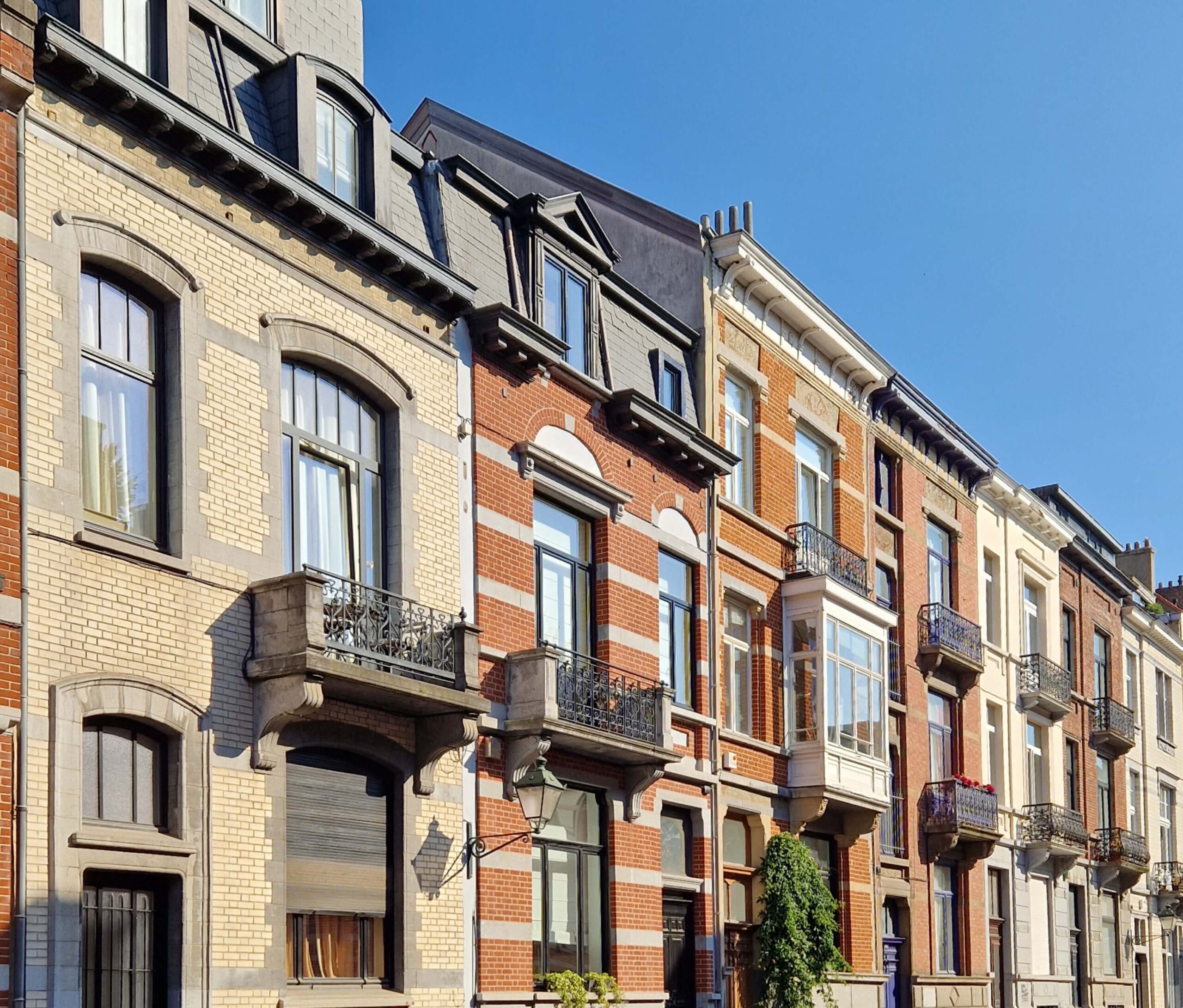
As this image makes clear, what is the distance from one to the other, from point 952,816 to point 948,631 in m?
3.42

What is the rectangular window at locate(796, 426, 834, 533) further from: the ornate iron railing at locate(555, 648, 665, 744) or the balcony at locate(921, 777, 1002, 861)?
the ornate iron railing at locate(555, 648, 665, 744)

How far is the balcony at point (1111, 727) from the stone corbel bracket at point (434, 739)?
26079 mm

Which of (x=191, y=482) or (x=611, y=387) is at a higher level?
(x=611, y=387)

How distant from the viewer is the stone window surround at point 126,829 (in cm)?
1275

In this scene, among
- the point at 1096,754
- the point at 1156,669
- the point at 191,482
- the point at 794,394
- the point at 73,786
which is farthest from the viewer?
the point at 1156,669

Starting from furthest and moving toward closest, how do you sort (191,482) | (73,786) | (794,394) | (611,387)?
(794,394) < (611,387) < (191,482) < (73,786)

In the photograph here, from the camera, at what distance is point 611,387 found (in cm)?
2183

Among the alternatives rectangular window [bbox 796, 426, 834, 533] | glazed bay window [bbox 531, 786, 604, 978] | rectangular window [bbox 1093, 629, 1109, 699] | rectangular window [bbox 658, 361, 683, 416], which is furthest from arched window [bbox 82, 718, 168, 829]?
rectangular window [bbox 1093, 629, 1109, 699]

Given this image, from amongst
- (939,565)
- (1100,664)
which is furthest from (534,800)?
(1100,664)

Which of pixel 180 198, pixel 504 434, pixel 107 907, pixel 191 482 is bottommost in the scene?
pixel 107 907

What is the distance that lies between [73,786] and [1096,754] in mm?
31744

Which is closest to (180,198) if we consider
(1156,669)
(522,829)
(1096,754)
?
(522,829)

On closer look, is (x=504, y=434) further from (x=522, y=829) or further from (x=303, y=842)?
(x=303, y=842)

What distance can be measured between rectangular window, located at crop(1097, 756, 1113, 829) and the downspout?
3183 cm
